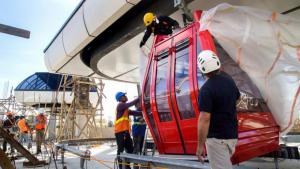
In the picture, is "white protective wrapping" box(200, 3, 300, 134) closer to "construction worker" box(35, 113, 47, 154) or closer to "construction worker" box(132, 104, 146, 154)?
"construction worker" box(132, 104, 146, 154)

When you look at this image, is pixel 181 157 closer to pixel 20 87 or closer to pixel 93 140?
pixel 93 140

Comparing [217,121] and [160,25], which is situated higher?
[160,25]

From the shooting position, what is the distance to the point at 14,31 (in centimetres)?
430

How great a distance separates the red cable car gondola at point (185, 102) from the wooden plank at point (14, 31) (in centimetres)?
204

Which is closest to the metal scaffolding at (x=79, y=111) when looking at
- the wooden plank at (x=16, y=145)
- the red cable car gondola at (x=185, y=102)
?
the wooden plank at (x=16, y=145)

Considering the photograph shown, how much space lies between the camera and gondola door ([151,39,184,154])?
3639 mm

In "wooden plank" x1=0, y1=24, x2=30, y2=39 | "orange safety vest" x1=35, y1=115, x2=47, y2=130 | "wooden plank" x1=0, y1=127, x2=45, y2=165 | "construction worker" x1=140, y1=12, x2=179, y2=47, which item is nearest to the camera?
"wooden plank" x1=0, y1=24, x2=30, y2=39

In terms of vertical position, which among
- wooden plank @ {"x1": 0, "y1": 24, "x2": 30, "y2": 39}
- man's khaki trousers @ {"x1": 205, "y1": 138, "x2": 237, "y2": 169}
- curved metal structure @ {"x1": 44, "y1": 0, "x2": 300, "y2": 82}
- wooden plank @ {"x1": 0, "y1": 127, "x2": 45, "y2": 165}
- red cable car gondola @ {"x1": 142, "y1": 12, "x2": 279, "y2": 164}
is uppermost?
curved metal structure @ {"x1": 44, "y1": 0, "x2": 300, "y2": 82}

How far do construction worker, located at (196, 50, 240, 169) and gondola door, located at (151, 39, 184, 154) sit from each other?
3.62ft

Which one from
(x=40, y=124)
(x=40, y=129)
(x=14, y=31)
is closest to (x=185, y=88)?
(x=14, y=31)

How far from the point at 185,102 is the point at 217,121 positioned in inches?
35.4

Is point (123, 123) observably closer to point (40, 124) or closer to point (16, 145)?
point (16, 145)

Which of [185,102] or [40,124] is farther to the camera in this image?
[40,124]

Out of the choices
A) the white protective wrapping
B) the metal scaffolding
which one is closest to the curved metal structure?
the white protective wrapping
